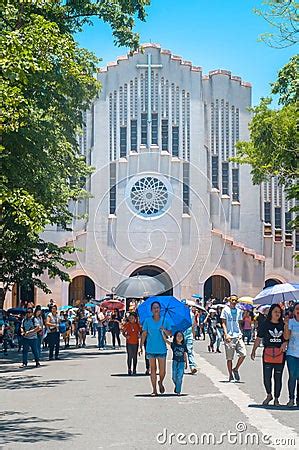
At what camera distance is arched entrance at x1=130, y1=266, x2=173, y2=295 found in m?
48.1

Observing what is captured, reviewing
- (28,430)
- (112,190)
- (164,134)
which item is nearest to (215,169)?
(164,134)

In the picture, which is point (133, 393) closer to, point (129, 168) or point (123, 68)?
point (129, 168)

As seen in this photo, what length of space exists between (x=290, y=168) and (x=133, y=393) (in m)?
12.2

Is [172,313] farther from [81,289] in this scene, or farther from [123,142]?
[123,142]

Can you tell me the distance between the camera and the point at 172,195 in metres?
49.5

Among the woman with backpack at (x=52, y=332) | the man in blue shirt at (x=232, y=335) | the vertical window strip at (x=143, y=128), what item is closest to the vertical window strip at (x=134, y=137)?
the vertical window strip at (x=143, y=128)

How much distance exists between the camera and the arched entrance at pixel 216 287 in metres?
50.0

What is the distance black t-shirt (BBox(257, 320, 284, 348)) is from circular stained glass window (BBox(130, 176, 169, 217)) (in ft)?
121

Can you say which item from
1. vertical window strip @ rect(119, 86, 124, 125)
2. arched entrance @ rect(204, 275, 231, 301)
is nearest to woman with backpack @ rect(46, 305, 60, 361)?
arched entrance @ rect(204, 275, 231, 301)

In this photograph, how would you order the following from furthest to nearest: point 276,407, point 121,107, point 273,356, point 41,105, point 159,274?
1. point 121,107
2. point 159,274
3. point 41,105
4. point 273,356
5. point 276,407

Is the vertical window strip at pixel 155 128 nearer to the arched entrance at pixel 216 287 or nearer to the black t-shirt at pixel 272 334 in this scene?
the arched entrance at pixel 216 287

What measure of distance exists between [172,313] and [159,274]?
34.6m

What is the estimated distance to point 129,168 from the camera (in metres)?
49.5

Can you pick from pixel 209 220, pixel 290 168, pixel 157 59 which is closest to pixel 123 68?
pixel 157 59
